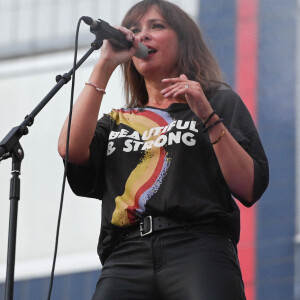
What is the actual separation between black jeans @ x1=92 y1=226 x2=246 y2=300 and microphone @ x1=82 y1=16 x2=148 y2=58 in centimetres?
64

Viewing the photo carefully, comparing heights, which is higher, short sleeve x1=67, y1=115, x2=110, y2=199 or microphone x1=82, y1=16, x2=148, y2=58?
microphone x1=82, y1=16, x2=148, y2=58

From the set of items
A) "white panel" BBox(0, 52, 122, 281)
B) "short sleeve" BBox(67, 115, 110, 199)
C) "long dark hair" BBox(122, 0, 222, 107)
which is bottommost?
"white panel" BBox(0, 52, 122, 281)

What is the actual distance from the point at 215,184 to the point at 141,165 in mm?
247

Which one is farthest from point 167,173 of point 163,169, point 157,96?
point 157,96

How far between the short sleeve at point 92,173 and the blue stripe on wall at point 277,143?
281 cm

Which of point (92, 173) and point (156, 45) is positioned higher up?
point (156, 45)

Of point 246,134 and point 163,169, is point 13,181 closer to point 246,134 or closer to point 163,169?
point 163,169

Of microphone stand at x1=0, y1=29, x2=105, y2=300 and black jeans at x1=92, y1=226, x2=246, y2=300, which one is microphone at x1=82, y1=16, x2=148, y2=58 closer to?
microphone stand at x1=0, y1=29, x2=105, y2=300

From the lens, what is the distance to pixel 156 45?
3.46 metres

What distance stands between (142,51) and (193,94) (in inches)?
12.9

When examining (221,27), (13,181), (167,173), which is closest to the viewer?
(13,181)

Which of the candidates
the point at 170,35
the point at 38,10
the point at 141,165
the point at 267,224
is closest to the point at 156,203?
the point at 141,165

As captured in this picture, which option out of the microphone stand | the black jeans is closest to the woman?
the black jeans

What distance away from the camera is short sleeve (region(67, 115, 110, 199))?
10.9 feet
